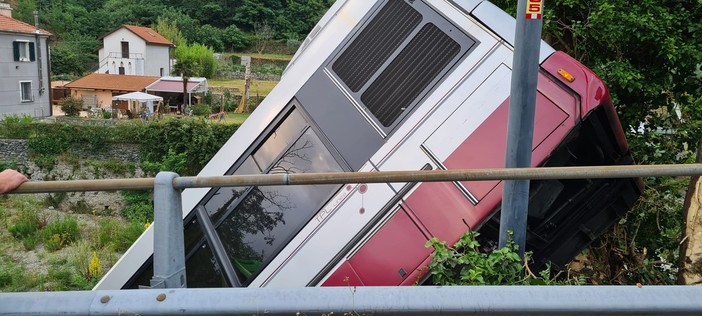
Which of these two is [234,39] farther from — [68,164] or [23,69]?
[68,164]

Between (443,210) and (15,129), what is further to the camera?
(15,129)

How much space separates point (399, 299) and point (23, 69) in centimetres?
4076

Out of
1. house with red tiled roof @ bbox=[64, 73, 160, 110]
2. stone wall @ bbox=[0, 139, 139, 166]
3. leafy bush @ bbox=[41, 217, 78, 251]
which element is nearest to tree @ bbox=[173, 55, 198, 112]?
house with red tiled roof @ bbox=[64, 73, 160, 110]

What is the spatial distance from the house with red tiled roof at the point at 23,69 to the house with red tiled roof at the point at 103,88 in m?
5.29

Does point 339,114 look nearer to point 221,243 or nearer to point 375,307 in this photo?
point 221,243

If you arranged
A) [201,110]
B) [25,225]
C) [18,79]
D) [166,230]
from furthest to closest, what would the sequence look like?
[201,110] < [18,79] < [25,225] < [166,230]

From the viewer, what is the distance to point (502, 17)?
16.2 ft

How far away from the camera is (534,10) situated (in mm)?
3637

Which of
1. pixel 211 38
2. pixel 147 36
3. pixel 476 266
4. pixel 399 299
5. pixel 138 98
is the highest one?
pixel 147 36

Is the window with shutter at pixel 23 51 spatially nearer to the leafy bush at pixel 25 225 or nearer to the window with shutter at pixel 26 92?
the window with shutter at pixel 26 92

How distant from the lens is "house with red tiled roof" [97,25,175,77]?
5978 cm

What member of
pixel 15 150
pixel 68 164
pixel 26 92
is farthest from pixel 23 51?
pixel 68 164

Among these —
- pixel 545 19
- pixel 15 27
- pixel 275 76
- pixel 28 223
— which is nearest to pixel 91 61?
pixel 275 76

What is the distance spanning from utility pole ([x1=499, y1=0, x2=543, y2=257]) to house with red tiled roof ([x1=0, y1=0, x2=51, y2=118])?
3793cm
